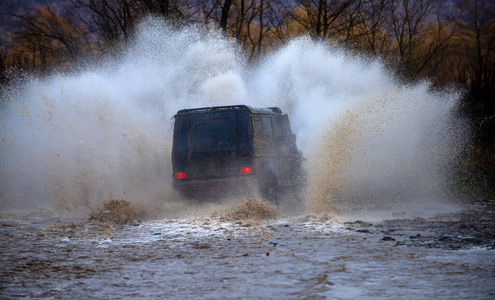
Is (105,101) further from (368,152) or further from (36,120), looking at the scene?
(368,152)

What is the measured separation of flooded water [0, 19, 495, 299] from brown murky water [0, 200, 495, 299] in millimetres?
30

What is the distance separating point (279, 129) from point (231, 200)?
2374mm

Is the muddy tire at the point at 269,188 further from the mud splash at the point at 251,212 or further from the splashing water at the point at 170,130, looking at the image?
the splashing water at the point at 170,130

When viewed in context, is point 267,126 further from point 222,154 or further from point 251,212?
point 251,212

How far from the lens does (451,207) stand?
11.9m

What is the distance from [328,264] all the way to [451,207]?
22.2ft

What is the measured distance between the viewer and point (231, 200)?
34.6 ft

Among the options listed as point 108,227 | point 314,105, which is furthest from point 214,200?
point 314,105

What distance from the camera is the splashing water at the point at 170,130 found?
13920 millimetres

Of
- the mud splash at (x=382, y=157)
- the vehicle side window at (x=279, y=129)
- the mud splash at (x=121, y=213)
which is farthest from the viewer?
the mud splash at (x=382, y=157)

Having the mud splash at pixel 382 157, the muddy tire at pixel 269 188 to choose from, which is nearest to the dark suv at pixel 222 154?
the muddy tire at pixel 269 188

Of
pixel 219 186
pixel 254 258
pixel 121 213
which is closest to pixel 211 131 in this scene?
pixel 219 186

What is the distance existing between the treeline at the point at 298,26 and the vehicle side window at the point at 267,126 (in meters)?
15.1

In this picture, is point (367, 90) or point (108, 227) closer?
point (108, 227)
